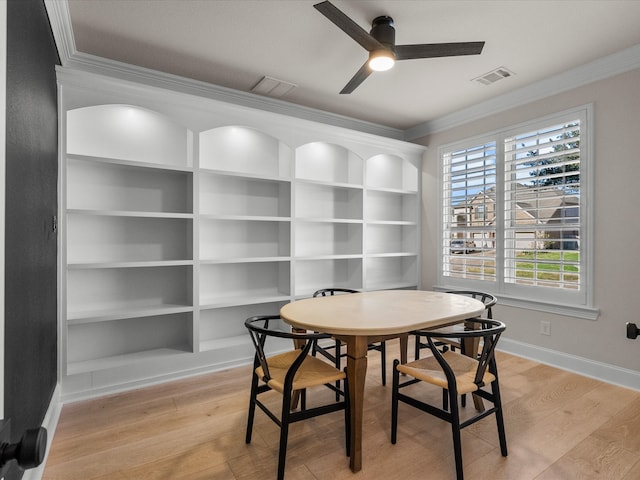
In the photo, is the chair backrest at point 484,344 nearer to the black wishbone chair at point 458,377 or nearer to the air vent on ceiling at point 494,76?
the black wishbone chair at point 458,377

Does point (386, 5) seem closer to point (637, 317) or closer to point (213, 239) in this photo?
point (213, 239)


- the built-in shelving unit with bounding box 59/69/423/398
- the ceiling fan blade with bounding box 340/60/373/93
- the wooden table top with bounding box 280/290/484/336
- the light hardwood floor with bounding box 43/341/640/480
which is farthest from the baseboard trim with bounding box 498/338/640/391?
the ceiling fan blade with bounding box 340/60/373/93

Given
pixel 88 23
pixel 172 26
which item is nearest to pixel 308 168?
pixel 172 26

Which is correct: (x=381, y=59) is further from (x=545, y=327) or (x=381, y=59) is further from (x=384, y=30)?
(x=545, y=327)

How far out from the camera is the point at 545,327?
11.2 feet

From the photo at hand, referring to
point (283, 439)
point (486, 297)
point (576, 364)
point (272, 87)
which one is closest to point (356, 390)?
point (283, 439)

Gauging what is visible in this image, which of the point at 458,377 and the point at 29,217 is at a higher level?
the point at 29,217

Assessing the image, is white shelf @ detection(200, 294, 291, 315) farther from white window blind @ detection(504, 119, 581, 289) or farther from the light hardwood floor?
white window blind @ detection(504, 119, 581, 289)

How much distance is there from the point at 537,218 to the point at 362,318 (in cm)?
240

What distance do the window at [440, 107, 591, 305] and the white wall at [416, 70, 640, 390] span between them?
0.11 meters

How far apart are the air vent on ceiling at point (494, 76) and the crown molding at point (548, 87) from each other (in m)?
0.39

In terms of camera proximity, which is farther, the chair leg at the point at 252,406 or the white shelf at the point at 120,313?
the white shelf at the point at 120,313

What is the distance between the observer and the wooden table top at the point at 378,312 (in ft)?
6.19

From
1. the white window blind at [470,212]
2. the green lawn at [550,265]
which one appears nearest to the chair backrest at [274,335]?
the green lawn at [550,265]
